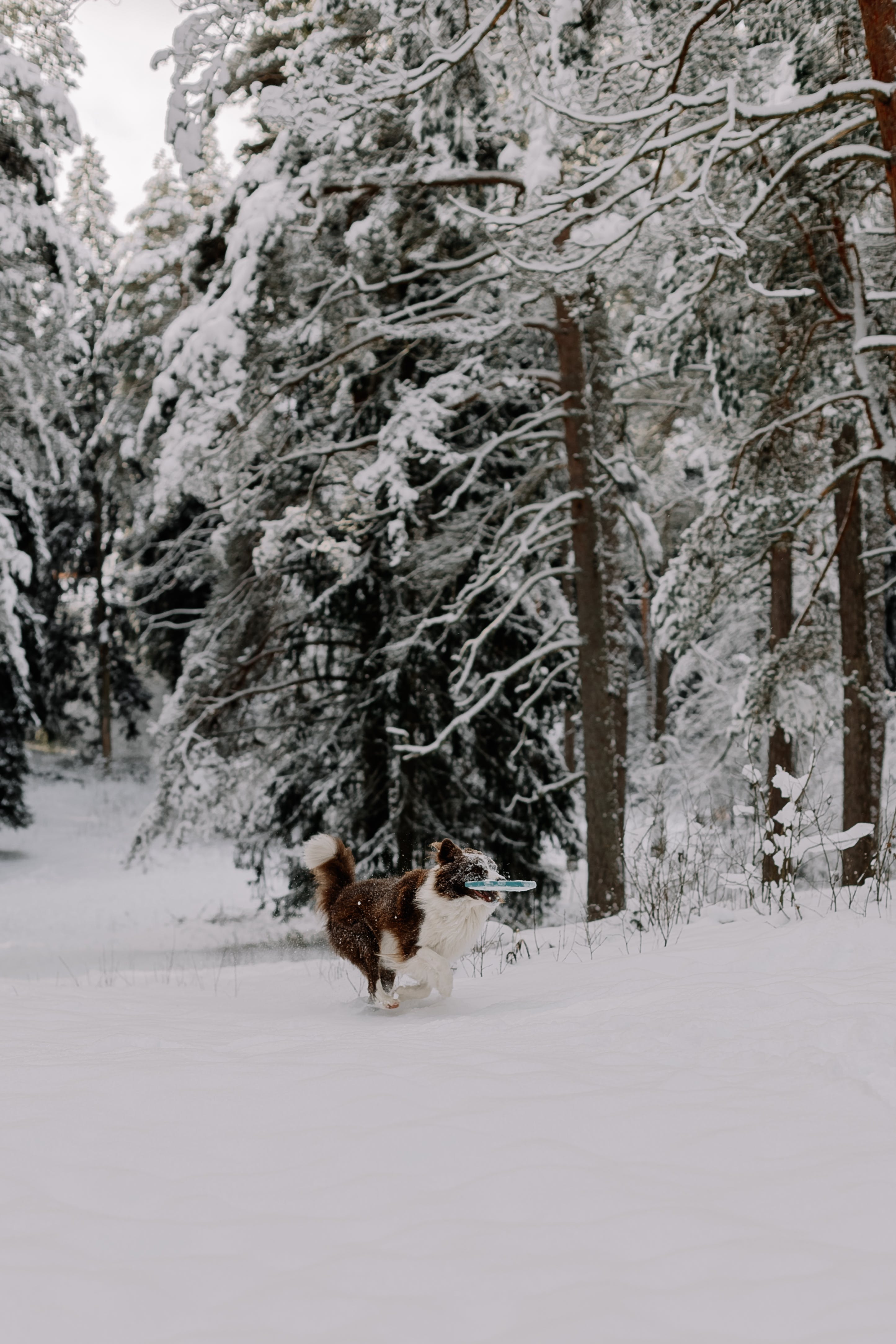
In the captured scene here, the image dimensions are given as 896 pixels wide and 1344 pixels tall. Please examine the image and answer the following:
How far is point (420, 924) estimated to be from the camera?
4996 millimetres

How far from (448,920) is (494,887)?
304mm

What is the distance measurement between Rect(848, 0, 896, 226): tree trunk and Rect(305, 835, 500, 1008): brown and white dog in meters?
5.06

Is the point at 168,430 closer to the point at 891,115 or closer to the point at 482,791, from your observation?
the point at 482,791

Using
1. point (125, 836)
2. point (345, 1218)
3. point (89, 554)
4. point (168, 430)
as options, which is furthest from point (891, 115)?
A: point (89, 554)

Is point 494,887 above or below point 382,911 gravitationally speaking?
above

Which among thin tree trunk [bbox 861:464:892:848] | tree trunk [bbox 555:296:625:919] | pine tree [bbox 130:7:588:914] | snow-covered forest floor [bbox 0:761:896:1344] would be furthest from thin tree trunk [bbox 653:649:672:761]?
snow-covered forest floor [bbox 0:761:896:1344]

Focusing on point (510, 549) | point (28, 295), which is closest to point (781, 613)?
point (510, 549)

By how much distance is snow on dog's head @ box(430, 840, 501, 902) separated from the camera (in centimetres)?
496

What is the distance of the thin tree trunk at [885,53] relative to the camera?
6.02 metres

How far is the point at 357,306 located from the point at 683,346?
370 cm

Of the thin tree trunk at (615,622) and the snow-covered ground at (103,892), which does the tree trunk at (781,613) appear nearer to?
the thin tree trunk at (615,622)

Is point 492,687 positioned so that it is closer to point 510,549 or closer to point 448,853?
point 510,549

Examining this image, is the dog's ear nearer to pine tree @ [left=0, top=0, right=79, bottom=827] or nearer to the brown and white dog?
the brown and white dog

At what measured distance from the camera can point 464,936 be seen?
499 cm
